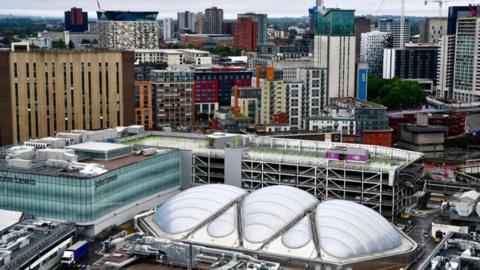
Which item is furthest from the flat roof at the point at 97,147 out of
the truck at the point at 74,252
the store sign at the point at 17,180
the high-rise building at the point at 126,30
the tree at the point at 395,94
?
the high-rise building at the point at 126,30

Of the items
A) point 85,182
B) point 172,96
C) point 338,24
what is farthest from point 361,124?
point 85,182

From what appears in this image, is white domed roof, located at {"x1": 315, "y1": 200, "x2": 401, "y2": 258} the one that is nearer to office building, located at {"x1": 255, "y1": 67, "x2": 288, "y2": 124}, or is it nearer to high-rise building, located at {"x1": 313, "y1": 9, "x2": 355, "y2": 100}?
office building, located at {"x1": 255, "y1": 67, "x2": 288, "y2": 124}

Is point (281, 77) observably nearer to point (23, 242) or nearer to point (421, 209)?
point (421, 209)

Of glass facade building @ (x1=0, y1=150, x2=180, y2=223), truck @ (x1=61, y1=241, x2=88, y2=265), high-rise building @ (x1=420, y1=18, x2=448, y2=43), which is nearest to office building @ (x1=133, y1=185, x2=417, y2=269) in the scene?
glass facade building @ (x1=0, y1=150, x2=180, y2=223)

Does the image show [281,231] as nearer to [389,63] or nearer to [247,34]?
[389,63]

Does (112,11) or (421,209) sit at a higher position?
(112,11)

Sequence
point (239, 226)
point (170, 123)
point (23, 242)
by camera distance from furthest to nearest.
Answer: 1. point (170, 123)
2. point (239, 226)
3. point (23, 242)

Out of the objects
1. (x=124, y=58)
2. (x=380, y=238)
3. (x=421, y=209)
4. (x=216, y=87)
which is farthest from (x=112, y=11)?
(x=380, y=238)
